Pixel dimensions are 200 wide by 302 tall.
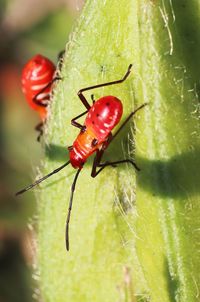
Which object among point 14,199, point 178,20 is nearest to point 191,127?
point 178,20

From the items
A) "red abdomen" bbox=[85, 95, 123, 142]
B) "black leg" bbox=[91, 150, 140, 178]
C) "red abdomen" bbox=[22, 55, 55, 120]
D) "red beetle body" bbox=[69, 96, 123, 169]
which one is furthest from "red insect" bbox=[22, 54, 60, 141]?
"black leg" bbox=[91, 150, 140, 178]

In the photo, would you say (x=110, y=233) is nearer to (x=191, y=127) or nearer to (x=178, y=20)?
(x=191, y=127)

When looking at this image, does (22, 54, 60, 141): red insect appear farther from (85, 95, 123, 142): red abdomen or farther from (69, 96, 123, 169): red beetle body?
(85, 95, 123, 142): red abdomen

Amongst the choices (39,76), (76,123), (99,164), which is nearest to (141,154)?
(99,164)

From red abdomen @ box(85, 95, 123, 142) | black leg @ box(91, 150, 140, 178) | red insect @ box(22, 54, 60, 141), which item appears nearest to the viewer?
red abdomen @ box(85, 95, 123, 142)

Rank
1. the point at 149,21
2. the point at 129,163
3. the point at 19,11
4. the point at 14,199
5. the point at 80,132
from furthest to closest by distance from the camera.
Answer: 1. the point at 19,11
2. the point at 14,199
3. the point at 80,132
4. the point at 129,163
5. the point at 149,21

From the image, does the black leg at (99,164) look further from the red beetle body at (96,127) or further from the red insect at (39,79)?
the red insect at (39,79)

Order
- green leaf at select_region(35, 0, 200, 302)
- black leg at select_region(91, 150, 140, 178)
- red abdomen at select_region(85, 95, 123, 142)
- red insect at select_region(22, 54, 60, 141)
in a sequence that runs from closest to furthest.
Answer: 1. green leaf at select_region(35, 0, 200, 302)
2. red abdomen at select_region(85, 95, 123, 142)
3. black leg at select_region(91, 150, 140, 178)
4. red insect at select_region(22, 54, 60, 141)
